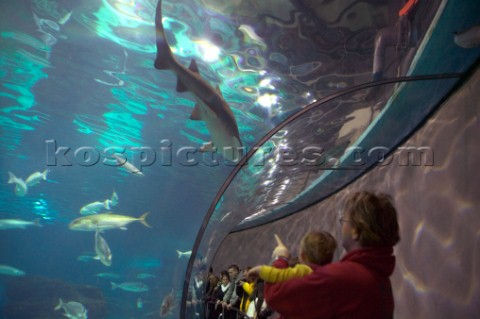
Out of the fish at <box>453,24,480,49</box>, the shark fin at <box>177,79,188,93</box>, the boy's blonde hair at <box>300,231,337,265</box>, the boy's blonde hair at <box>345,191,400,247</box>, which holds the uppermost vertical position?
the fish at <box>453,24,480,49</box>

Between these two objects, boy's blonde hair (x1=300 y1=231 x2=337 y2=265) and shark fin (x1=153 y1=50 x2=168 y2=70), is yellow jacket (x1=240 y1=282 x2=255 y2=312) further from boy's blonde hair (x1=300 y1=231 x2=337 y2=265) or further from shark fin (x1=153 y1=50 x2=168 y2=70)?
shark fin (x1=153 y1=50 x2=168 y2=70)

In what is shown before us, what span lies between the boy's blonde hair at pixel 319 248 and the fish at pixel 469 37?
255 centimetres

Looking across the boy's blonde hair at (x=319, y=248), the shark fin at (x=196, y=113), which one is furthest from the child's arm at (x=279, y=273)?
the shark fin at (x=196, y=113)

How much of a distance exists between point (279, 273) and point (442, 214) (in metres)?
3.34

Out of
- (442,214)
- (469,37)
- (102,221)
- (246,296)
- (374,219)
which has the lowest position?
(246,296)

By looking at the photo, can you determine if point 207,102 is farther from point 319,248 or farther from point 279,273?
point 279,273

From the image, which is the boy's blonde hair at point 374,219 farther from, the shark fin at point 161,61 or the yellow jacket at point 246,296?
the yellow jacket at point 246,296

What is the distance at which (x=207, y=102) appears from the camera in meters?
4.49

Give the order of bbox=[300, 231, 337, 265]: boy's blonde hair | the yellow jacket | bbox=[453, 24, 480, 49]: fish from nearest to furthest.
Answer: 1. bbox=[300, 231, 337, 265]: boy's blonde hair
2. bbox=[453, 24, 480, 49]: fish
3. the yellow jacket

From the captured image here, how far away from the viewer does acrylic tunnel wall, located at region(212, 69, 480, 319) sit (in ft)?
11.8

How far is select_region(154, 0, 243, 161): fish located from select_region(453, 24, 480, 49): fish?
2949 mm

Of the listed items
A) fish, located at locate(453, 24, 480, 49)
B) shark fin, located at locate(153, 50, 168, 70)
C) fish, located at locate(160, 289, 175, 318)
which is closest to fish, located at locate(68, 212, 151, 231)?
fish, located at locate(160, 289, 175, 318)

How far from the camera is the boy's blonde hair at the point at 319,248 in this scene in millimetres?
2088

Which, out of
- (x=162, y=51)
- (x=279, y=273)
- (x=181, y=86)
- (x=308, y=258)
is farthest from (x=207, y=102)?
(x=279, y=273)
